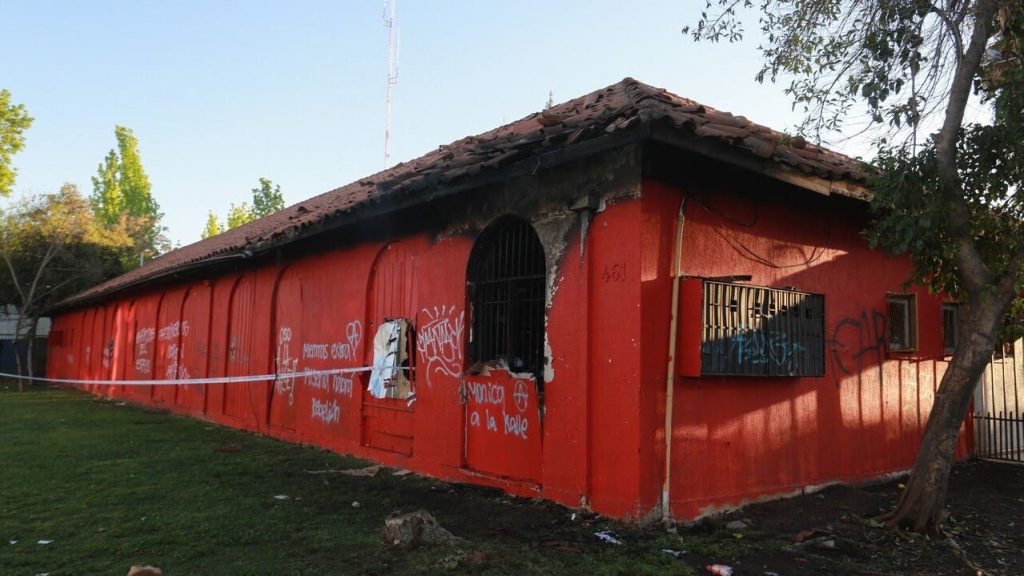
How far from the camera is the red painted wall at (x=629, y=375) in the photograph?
229 inches

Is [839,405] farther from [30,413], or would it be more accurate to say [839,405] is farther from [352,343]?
[30,413]

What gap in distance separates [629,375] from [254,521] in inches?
131

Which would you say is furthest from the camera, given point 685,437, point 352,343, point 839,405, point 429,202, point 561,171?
point 352,343

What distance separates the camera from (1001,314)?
5398mm

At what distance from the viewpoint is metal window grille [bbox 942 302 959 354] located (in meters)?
9.26

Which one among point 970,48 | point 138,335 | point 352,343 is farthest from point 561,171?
point 138,335

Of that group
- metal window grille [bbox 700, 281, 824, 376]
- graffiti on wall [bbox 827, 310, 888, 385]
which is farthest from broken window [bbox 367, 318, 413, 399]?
graffiti on wall [bbox 827, 310, 888, 385]

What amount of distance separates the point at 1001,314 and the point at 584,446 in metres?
3.38

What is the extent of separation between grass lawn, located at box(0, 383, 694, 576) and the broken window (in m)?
1.04

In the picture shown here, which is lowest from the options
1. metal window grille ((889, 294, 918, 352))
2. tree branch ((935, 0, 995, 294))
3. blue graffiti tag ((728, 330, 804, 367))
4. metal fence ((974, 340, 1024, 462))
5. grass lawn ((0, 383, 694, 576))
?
grass lawn ((0, 383, 694, 576))

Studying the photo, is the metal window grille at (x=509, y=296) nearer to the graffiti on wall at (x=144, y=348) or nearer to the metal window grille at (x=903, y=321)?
the metal window grille at (x=903, y=321)

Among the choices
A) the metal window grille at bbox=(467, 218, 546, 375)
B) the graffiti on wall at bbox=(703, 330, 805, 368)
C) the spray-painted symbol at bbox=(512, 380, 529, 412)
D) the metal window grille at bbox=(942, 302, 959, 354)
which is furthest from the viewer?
the metal window grille at bbox=(942, 302, 959, 354)

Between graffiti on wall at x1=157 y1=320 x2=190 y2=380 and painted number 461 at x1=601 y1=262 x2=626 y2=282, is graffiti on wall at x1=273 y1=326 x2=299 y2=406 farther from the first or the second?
painted number 461 at x1=601 y1=262 x2=626 y2=282

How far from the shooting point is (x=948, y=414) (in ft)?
18.0
